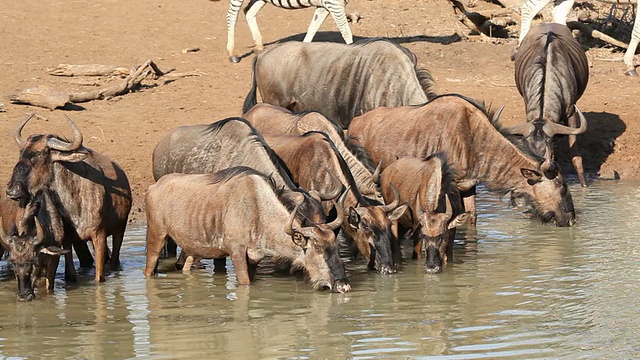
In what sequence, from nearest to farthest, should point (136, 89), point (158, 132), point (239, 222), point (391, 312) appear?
point (391, 312)
point (239, 222)
point (158, 132)
point (136, 89)

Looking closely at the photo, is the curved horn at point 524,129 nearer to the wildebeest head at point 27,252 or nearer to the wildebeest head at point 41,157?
the wildebeest head at point 41,157

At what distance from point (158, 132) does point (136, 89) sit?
2012mm

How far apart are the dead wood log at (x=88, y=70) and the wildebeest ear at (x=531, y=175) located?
7593 mm

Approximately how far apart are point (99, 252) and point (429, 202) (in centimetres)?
292

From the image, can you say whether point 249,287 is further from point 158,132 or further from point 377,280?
point 158,132

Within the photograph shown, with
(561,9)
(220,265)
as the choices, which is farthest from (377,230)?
(561,9)

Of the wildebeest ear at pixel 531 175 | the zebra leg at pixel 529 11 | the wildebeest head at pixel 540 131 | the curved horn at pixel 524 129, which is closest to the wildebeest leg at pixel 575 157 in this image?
the wildebeest head at pixel 540 131

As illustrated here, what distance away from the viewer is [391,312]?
31.0ft

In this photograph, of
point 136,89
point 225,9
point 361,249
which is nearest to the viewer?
point 361,249

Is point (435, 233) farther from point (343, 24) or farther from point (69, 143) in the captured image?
point (343, 24)

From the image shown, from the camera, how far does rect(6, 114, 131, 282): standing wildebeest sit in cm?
1046

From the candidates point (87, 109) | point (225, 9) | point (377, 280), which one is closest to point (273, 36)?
point (225, 9)

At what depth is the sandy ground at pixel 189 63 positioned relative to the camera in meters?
15.9

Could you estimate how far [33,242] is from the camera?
992cm
